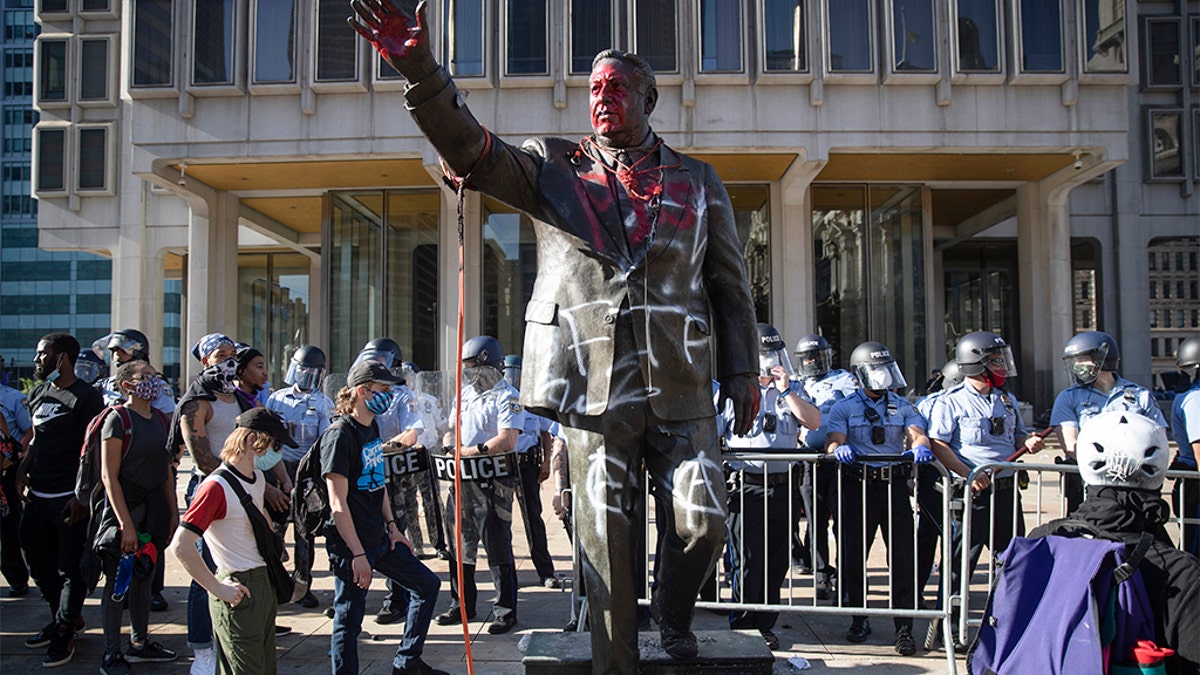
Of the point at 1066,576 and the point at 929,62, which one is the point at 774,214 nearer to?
the point at 929,62

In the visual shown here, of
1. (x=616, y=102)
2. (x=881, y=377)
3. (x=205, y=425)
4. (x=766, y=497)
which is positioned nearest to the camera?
(x=616, y=102)

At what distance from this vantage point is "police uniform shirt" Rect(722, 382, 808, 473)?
5.93 m

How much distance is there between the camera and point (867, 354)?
6.24 metres

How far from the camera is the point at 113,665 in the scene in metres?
4.84

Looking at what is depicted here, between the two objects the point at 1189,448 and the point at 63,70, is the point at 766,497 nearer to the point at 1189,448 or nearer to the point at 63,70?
the point at 1189,448

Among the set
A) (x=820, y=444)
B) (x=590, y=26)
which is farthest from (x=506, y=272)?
(x=820, y=444)

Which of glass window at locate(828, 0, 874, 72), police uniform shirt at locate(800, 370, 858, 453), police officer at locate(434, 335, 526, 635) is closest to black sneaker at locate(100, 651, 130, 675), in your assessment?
police officer at locate(434, 335, 526, 635)

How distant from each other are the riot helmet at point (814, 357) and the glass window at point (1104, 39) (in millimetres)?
14458

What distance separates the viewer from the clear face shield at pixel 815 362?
22.7ft

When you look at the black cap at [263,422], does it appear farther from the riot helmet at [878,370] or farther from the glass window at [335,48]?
the glass window at [335,48]

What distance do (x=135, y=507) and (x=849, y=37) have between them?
16.6 metres

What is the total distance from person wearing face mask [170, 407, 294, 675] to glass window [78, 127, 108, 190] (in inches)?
929

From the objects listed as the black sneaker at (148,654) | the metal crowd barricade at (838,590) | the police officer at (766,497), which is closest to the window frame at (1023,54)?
the police officer at (766,497)

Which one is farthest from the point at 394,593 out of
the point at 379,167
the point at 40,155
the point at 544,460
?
the point at 40,155
